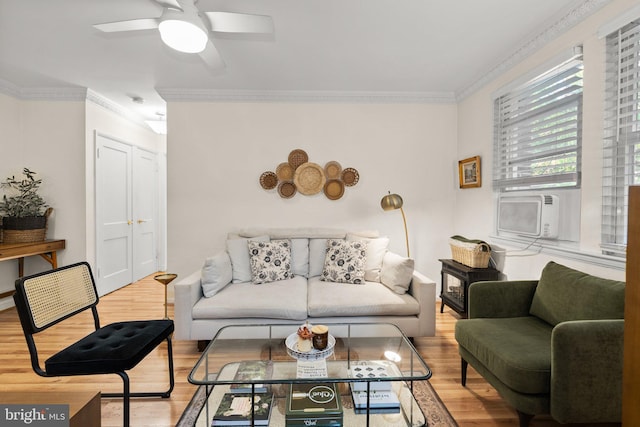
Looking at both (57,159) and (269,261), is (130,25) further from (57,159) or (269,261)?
(57,159)

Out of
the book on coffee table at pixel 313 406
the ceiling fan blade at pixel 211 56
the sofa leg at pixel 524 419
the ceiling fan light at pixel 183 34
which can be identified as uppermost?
the ceiling fan blade at pixel 211 56

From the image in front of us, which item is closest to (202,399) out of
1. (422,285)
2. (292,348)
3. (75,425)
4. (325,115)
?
(292,348)

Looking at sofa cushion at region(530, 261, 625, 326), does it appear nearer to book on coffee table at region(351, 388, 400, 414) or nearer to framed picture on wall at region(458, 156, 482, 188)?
book on coffee table at region(351, 388, 400, 414)

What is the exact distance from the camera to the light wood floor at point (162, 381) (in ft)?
6.23

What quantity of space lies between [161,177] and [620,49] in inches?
232

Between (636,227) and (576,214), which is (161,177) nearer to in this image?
(576,214)

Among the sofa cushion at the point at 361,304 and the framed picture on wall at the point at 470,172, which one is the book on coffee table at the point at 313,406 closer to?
the sofa cushion at the point at 361,304

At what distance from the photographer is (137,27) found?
77.9 inches

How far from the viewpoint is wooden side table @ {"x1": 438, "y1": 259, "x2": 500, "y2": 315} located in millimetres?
3010

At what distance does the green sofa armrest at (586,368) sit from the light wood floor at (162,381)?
1.30 ft

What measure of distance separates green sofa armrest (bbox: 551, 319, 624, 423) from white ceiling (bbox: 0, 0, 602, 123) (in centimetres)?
202

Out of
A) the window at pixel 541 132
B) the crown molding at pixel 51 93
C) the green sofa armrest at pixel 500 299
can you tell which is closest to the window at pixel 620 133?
the window at pixel 541 132

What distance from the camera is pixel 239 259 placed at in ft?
10.5

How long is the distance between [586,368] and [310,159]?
10.0 feet
